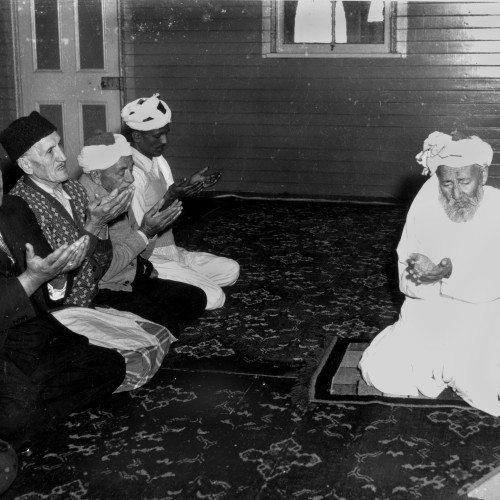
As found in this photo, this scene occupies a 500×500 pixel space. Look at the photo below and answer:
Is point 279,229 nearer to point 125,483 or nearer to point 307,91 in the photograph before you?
point 307,91

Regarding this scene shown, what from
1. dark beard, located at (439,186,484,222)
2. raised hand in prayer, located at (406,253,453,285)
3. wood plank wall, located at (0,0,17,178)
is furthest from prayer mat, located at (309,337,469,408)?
wood plank wall, located at (0,0,17,178)

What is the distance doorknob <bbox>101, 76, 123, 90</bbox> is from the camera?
969cm

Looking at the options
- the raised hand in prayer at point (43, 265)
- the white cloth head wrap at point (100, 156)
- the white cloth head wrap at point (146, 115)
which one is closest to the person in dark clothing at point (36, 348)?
the raised hand in prayer at point (43, 265)

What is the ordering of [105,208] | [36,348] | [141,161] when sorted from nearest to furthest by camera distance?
[36,348], [105,208], [141,161]

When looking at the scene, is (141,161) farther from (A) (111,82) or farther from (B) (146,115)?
(A) (111,82)

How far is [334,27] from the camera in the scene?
30.0ft

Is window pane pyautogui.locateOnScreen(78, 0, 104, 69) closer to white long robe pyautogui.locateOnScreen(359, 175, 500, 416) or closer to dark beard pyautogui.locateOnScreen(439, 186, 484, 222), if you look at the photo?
white long robe pyautogui.locateOnScreen(359, 175, 500, 416)

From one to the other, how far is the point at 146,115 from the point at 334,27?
164 inches

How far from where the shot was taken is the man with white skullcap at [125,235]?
4711mm

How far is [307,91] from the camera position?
9375mm

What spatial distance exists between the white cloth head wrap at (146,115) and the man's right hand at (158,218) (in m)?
0.92

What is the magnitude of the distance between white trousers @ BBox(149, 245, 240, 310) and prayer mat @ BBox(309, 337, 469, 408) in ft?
3.59

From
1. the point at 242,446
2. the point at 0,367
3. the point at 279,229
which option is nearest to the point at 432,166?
the point at 242,446

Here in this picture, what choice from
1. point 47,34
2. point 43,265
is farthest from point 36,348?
point 47,34
